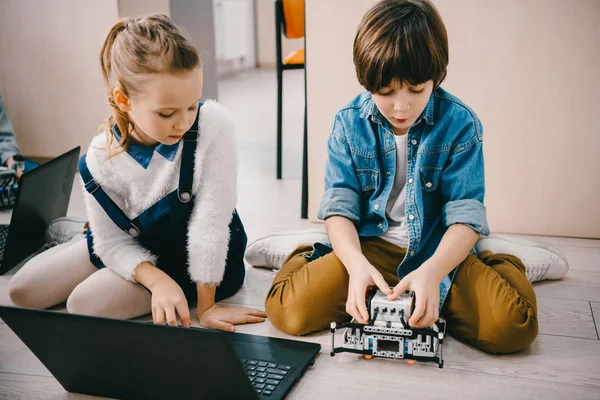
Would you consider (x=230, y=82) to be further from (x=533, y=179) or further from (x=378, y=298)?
(x=378, y=298)

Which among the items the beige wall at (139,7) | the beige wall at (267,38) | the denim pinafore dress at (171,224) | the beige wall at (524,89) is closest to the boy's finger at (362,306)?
the denim pinafore dress at (171,224)

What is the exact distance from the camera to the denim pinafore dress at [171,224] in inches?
45.9

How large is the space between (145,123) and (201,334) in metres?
0.43

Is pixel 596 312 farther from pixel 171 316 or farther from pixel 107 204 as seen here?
pixel 107 204

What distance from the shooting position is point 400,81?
3.29 feet

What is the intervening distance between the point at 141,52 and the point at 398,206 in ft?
1.67

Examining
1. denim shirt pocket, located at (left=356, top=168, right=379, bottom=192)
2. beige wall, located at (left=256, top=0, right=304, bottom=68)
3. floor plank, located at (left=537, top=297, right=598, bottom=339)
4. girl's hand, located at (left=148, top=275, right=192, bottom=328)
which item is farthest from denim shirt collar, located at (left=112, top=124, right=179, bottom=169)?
beige wall, located at (left=256, top=0, right=304, bottom=68)

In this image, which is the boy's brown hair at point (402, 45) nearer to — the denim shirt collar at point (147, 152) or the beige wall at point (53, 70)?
the denim shirt collar at point (147, 152)

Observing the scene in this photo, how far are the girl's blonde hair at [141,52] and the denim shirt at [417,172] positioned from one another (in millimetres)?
304

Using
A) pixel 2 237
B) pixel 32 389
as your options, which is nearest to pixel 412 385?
pixel 32 389

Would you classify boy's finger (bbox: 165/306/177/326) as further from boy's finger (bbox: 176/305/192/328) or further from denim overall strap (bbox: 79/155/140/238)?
denim overall strap (bbox: 79/155/140/238)

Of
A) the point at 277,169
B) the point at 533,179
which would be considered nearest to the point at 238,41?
the point at 277,169

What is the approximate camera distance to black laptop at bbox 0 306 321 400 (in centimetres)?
81

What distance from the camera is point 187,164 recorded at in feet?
3.82
